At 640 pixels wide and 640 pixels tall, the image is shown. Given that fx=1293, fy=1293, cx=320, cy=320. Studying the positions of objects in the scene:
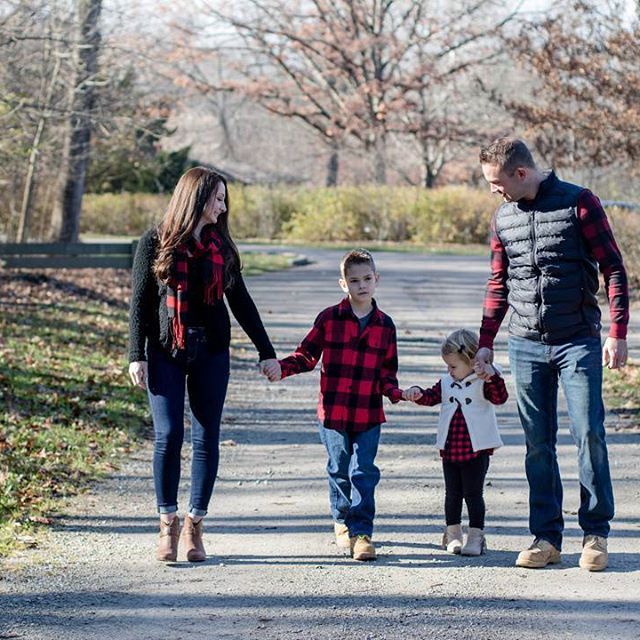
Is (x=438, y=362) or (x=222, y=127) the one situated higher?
(x=222, y=127)

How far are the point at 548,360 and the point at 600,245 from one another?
23.1 inches

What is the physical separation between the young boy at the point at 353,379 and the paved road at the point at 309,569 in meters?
0.31

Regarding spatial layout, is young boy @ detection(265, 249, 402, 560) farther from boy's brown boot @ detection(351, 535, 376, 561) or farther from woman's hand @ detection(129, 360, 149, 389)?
woman's hand @ detection(129, 360, 149, 389)

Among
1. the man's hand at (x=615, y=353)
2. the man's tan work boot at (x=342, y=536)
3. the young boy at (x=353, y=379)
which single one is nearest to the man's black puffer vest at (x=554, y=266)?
the man's hand at (x=615, y=353)

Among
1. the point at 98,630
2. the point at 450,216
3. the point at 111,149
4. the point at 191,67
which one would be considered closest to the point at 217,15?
the point at 191,67

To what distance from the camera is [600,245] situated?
18.9 ft

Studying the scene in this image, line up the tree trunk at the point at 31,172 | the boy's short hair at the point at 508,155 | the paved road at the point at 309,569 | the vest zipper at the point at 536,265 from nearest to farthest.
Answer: the paved road at the point at 309,569, the boy's short hair at the point at 508,155, the vest zipper at the point at 536,265, the tree trunk at the point at 31,172

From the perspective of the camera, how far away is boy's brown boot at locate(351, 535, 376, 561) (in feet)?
19.9

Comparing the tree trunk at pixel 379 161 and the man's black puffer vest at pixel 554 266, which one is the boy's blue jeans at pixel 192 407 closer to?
the man's black puffer vest at pixel 554 266

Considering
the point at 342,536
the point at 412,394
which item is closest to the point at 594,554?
the point at 412,394

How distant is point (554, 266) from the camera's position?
583cm

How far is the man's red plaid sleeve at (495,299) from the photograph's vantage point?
616 cm

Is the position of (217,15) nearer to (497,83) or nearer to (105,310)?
(497,83)

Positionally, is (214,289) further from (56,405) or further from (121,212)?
(121,212)
